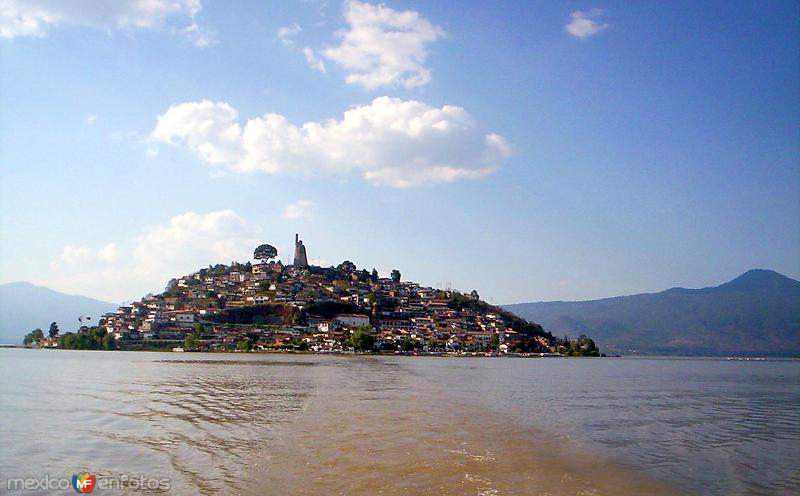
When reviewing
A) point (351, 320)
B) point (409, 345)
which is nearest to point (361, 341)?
point (409, 345)

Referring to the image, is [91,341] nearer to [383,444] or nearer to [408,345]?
[408,345]

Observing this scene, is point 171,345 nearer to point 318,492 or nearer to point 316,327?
point 316,327

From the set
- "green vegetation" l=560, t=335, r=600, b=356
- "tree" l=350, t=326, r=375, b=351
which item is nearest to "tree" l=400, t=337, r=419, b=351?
"tree" l=350, t=326, r=375, b=351

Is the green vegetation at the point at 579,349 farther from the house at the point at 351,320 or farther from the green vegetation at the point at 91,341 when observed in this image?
the green vegetation at the point at 91,341

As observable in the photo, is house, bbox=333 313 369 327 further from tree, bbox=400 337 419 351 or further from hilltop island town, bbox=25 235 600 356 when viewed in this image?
tree, bbox=400 337 419 351

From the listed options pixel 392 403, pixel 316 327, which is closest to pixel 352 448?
pixel 392 403

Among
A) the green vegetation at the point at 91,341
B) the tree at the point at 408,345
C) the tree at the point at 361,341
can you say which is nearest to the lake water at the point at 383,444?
the tree at the point at 361,341

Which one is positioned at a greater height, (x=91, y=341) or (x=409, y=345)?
(x=91, y=341)

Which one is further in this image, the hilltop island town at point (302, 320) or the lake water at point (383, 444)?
the hilltop island town at point (302, 320)
